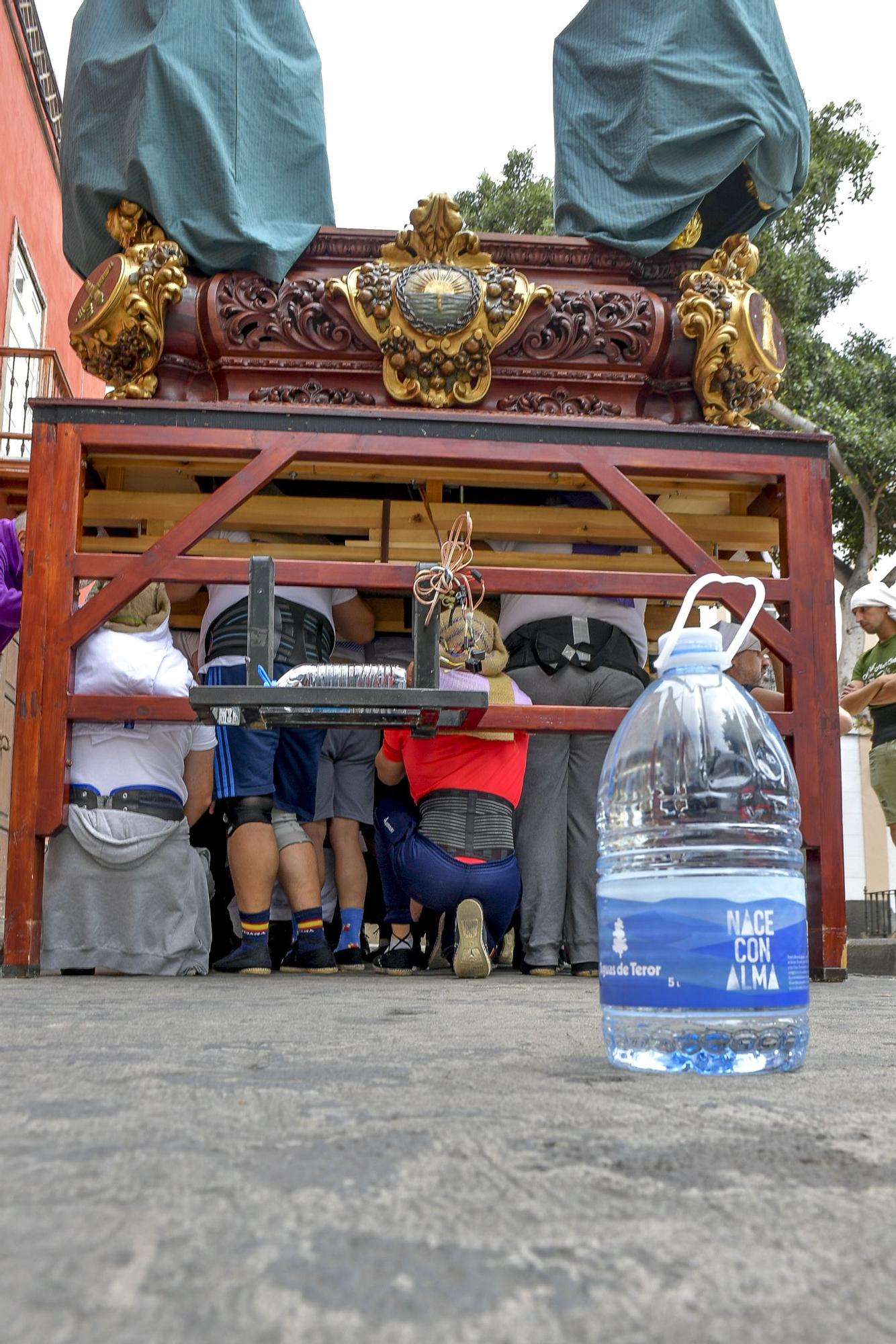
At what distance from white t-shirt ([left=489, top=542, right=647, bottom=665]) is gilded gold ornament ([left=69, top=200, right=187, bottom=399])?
1603mm

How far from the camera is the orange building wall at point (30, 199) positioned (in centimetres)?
1119

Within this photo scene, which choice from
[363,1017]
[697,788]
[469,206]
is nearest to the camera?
[697,788]

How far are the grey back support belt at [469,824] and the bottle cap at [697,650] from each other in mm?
2267

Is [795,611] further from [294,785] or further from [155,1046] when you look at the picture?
[155,1046]

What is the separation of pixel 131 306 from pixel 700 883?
3.85 meters

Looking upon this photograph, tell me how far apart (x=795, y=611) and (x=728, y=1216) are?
387 cm

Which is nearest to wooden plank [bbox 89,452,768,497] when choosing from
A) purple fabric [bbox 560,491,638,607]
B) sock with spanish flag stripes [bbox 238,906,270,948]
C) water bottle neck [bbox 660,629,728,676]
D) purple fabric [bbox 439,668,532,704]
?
purple fabric [bbox 560,491,638,607]

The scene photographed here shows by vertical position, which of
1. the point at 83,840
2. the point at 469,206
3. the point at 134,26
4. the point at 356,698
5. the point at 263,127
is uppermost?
the point at 469,206

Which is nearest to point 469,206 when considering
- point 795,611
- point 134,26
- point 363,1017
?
point 134,26

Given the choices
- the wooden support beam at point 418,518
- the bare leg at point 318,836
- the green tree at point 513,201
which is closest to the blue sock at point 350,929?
the bare leg at point 318,836

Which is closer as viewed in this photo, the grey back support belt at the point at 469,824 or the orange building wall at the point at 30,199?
the grey back support belt at the point at 469,824

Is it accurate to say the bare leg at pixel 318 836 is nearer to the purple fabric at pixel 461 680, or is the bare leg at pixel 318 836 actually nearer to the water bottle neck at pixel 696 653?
the purple fabric at pixel 461 680

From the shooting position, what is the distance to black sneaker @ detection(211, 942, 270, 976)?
4273 mm

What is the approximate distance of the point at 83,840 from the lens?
4.14 meters
